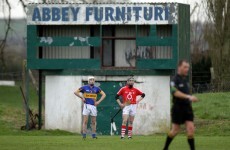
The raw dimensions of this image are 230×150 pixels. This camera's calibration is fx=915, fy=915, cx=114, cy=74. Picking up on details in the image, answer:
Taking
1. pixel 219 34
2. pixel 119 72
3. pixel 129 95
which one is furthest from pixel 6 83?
pixel 129 95

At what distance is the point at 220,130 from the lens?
39.1 meters

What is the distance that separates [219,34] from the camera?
56.3m

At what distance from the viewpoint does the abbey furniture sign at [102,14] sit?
40.8 metres

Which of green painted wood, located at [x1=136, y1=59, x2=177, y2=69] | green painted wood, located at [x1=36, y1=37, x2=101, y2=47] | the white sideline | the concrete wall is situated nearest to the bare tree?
the concrete wall

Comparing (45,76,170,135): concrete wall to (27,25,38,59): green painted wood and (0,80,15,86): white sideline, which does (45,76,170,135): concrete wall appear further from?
(0,80,15,86): white sideline

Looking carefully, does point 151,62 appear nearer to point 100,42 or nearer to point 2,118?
point 100,42

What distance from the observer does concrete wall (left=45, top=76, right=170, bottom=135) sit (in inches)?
1628

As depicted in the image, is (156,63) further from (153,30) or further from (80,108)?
(80,108)

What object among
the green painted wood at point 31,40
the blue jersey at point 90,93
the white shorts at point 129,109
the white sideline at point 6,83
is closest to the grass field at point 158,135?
the white shorts at point 129,109

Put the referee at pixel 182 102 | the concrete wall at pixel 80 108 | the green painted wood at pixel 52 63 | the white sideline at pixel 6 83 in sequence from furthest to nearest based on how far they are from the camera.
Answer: the white sideline at pixel 6 83, the green painted wood at pixel 52 63, the concrete wall at pixel 80 108, the referee at pixel 182 102

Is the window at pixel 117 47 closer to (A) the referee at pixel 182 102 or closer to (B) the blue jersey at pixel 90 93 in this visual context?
(B) the blue jersey at pixel 90 93

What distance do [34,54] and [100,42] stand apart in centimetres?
310

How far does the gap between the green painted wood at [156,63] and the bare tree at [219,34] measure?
12.5 m

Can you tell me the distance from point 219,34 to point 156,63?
16072 mm
